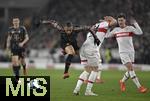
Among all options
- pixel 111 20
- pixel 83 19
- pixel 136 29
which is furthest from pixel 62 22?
pixel 111 20

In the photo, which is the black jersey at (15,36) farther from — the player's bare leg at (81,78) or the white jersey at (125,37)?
the white jersey at (125,37)

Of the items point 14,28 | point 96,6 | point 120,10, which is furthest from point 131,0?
point 14,28

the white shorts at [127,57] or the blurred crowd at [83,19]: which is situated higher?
the blurred crowd at [83,19]

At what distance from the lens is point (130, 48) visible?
20016 mm

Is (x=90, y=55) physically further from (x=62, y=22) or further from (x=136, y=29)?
(x=62, y=22)

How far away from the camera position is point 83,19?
47.7 metres

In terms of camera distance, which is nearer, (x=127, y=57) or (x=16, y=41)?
(x=127, y=57)

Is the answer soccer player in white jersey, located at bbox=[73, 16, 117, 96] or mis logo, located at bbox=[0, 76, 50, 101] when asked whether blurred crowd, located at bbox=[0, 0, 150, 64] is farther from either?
mis logo, located at bbox=[0, 76, 50, 101]

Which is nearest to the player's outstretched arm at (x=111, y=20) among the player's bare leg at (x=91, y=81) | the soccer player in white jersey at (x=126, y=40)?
the soccer player in white jersey at (x=126, y=40)

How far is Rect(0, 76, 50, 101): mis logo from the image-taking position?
50.4 feet

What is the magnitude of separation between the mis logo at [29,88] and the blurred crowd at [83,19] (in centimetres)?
2403

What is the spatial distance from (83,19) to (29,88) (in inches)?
1257

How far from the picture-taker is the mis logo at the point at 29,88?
50.4ft

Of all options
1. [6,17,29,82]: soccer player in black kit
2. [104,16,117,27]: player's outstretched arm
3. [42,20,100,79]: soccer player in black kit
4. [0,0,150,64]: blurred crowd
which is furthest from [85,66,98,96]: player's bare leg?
[0,0,150,64]: blurred crowd
